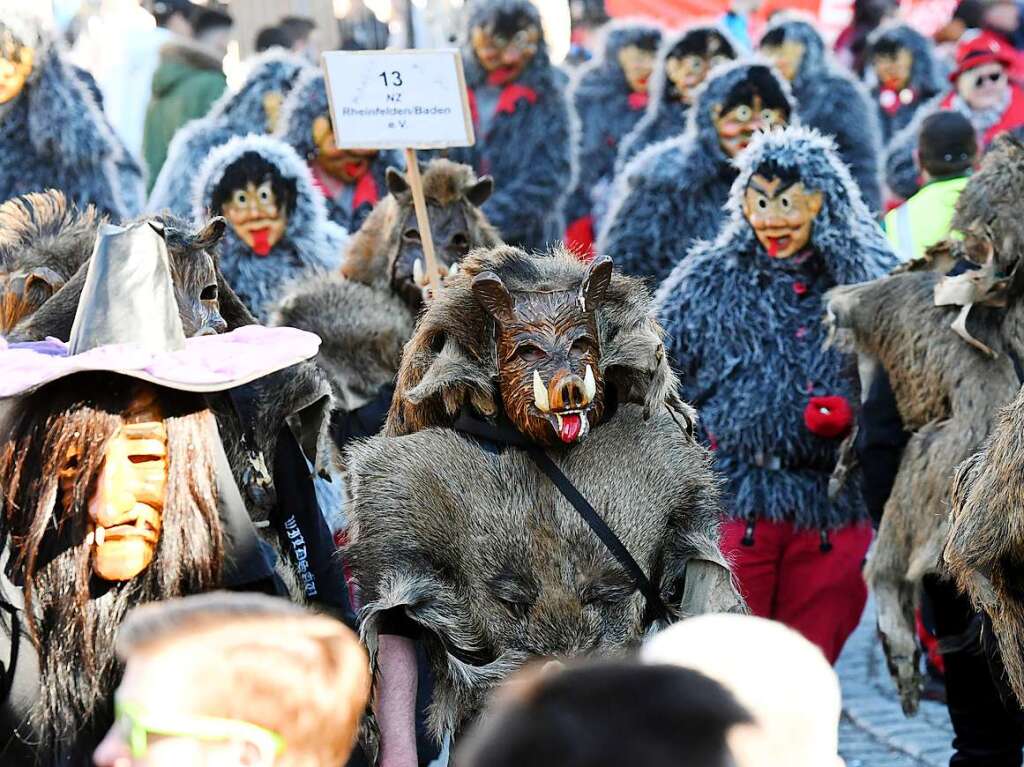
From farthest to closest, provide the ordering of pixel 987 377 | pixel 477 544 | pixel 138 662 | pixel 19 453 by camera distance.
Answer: pixel 987 377
pixel 477 544
pixel 19 453
pixel 138 662

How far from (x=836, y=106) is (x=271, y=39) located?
5576mm

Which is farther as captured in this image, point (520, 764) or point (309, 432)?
point (309, 432)

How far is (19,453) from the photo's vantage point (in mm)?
3734

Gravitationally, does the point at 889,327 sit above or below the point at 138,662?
above

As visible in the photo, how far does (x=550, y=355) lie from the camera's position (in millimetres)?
4109

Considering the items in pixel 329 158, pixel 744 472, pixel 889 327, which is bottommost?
pixel 744 472

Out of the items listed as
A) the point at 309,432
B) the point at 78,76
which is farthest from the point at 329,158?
the point at 309,432

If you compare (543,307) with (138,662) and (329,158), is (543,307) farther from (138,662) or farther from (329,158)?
(329,158)

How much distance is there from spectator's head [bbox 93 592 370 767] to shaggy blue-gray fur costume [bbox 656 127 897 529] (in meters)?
4.01

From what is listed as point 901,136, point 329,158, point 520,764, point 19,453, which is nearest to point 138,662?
point 520,764

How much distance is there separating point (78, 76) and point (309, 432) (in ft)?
17.1

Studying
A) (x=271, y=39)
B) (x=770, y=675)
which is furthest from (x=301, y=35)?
(x=770, y=675)

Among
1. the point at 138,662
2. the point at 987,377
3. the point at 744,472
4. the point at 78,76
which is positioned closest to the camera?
the point at 138,662

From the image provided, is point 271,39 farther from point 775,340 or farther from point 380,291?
point 775,340
